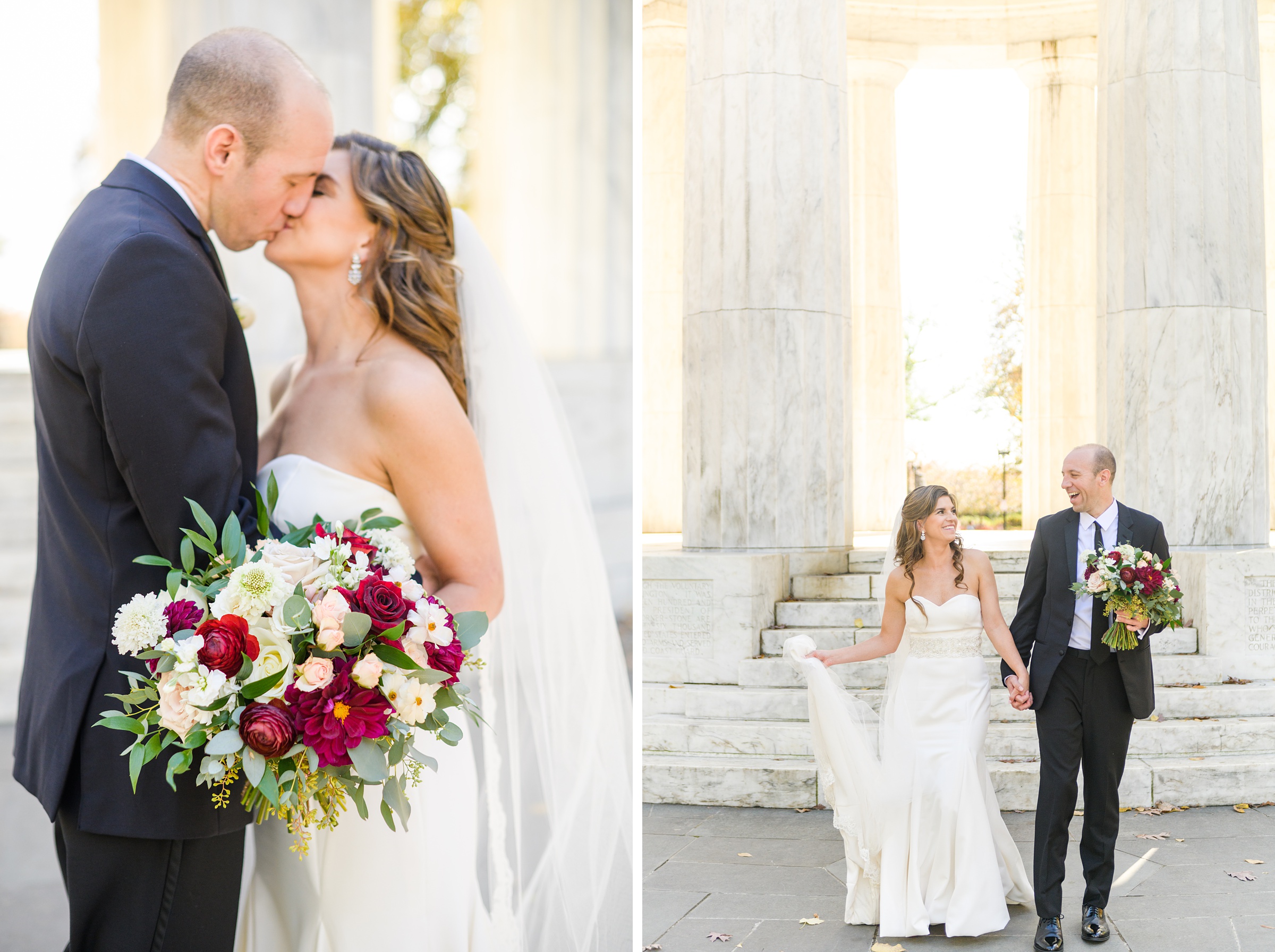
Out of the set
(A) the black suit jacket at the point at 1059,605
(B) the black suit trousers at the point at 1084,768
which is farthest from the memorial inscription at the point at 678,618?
(B) the black suit trousers at the point at 1084,768

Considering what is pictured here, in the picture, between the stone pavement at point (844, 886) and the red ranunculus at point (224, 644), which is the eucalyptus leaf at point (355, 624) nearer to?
the red ranunculus at point (224, 644)

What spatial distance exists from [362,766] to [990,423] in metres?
33.3

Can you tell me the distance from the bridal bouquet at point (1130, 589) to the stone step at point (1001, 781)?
2717mm

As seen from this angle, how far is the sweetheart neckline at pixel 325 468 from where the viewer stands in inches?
137

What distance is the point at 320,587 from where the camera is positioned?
280 centimetres

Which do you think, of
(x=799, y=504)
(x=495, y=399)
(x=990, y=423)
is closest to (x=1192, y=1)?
(x=799, y=504)

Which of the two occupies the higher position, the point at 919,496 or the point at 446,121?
the point at 446,121

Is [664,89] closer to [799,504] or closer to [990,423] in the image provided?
[799,504]

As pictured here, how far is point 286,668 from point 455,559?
1012 mm

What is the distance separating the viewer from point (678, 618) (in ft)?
31.3

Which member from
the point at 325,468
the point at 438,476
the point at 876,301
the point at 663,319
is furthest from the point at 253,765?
the point at 876,301

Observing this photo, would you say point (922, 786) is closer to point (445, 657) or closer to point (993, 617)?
point (993, 617)

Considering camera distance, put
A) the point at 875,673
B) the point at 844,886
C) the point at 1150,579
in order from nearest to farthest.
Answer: the point at 1150,579 → the point at 844,886 → the point at 875,673

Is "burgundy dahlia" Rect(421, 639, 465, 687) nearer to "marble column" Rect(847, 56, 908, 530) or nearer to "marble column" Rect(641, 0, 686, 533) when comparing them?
"marble column" Rect(641, 0, 686, 533)
